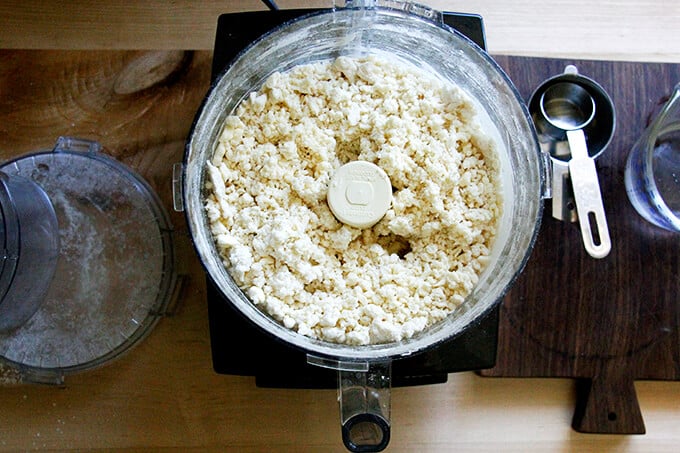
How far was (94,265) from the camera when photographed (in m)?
0.84

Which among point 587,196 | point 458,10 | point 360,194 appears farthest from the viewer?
point 458,10

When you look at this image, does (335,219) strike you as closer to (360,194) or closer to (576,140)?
(360,194)

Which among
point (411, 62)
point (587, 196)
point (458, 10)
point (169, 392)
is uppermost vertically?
point (458, 10)

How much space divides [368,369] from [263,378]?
184mm

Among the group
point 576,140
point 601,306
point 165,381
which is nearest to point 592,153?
point 576,140

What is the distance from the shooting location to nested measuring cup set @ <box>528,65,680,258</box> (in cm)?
78

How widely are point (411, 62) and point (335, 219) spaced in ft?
0.71

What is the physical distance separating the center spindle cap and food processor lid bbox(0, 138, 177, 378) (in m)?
0.27

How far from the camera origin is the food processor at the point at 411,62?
0.63 meters

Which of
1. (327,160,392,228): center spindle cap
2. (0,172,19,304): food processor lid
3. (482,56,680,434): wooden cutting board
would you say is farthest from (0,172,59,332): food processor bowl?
(482,56,680,434): wooden cutting board

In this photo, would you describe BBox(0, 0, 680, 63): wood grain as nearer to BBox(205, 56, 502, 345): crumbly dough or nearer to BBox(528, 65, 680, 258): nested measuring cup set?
BBox(528, 65, 680, 258): nested measuring cup set

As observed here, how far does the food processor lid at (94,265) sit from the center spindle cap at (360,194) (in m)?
0.27

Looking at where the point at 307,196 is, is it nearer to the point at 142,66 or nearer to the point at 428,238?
the point at 428,238

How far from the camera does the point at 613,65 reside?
86cm
